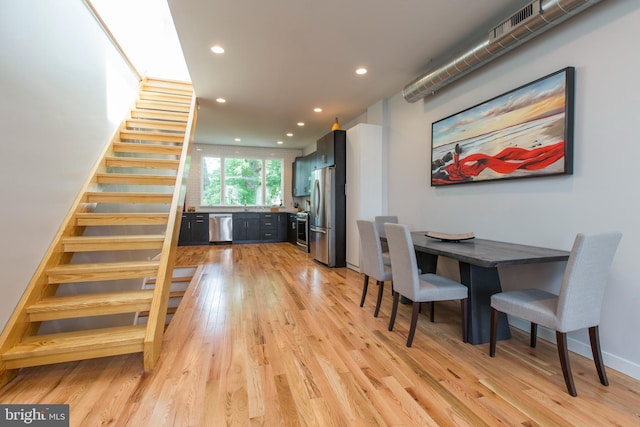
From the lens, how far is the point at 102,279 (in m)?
2.25

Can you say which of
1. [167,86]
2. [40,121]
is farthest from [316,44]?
[167,86]

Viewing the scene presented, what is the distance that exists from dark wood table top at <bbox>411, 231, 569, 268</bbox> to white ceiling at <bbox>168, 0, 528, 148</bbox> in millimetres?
1962

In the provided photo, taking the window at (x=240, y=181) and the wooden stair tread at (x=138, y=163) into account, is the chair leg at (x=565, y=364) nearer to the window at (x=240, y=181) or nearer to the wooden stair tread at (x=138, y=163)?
the wooden stair tread at (x=138, y=163)

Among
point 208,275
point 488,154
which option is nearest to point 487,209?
point 488,154

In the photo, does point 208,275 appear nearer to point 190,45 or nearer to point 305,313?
point 305,313

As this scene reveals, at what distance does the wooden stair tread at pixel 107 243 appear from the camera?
2.37 metres

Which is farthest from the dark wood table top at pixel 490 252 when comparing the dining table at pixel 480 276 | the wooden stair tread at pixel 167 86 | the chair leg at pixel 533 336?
the wooden stair tread at pixel 167 86

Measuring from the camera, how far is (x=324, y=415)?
1464 millimetres

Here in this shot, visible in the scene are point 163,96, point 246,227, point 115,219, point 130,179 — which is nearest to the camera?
point 115,219

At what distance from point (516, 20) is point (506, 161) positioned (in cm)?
108

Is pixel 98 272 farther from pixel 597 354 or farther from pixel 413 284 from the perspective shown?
pixel 597 354

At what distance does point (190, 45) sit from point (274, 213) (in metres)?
5.11

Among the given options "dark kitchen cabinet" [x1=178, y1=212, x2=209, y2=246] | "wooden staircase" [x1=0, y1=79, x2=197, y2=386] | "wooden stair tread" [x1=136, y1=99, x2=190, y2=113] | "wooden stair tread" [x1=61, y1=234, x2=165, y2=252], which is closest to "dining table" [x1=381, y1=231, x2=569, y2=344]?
"wooden staircase" [x1=0, y1=79, x2=197, y2=386]

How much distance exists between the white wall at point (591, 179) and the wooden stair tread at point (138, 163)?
360cm
